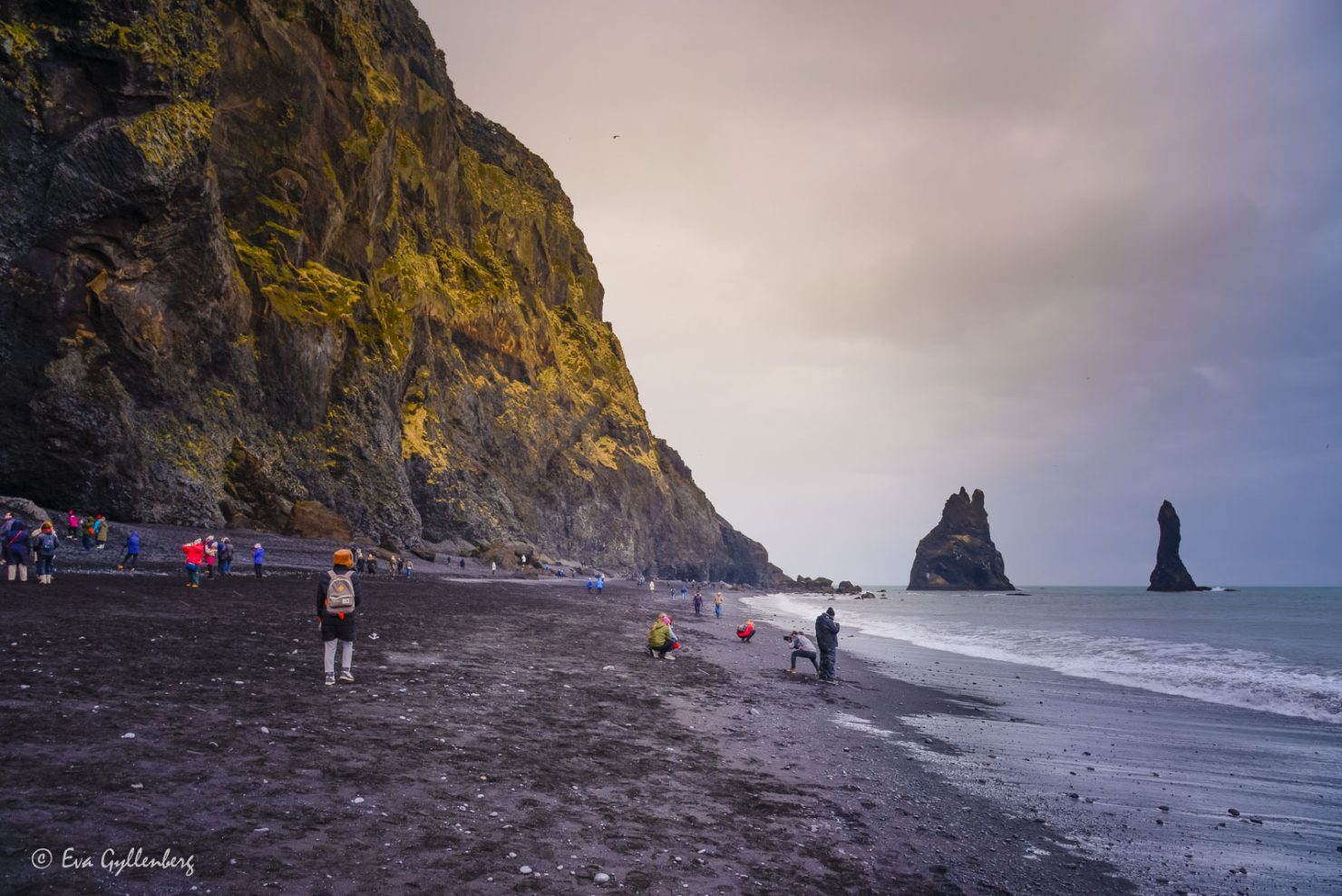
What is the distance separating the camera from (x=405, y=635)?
16.7 metres

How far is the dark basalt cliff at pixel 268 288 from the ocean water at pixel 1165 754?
37032 millimetres

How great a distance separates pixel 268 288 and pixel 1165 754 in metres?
54.8

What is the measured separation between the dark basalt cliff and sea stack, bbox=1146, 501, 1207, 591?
488ft

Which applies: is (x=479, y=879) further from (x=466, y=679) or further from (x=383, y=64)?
(x=383, y=64)

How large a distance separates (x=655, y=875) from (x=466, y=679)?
772 cm

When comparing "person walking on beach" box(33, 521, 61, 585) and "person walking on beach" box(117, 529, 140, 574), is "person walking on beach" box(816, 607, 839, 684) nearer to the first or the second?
"person walking on beach" box(33, 521, 61, 585)

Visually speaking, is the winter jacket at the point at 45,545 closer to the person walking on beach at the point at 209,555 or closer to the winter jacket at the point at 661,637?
the person walking on beach at the point at 209,555

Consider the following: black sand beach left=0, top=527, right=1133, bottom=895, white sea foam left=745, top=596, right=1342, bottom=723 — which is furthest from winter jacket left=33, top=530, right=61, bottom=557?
white sea foam left=745, top=596, right=1342, bottom=723

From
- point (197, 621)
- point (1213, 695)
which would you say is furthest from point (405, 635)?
point (1213, 695)

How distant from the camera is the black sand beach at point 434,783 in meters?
4.98

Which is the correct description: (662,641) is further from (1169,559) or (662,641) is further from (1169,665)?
(1169,559)

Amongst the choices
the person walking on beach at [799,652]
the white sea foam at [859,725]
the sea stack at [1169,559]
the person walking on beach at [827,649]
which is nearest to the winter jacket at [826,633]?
A: the person walking on beach at [827,649]

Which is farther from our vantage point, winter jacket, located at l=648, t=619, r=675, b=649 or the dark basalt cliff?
the dark basalt cliff

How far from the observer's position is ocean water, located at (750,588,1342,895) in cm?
750
